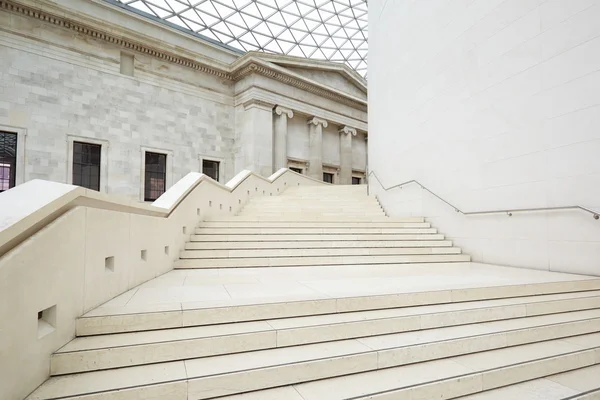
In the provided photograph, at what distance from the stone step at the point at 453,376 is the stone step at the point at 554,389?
0.06 metres

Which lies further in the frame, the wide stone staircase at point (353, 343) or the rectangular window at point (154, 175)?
the rectangular window at point (154, 175)

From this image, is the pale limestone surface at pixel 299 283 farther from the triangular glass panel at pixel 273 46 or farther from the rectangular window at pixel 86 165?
the triangular glass panel at pixel 273 46

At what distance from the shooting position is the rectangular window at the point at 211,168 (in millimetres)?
22392

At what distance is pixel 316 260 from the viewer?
7613mm

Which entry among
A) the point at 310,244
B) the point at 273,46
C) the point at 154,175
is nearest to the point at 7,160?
the point at 154,175

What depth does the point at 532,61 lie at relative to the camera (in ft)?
23.8

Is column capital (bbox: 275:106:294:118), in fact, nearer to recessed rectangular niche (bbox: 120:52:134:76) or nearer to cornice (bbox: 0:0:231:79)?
cornice (bbox: 0:0:231:79)

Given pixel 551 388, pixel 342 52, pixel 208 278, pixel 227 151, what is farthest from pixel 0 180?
pixel 342 52

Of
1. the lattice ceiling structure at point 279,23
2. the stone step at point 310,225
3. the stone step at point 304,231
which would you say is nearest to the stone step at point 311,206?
the stone step at point 310,225

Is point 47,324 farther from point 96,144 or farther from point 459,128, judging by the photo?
point 96,144

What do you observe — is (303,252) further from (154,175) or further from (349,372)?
(154,175)

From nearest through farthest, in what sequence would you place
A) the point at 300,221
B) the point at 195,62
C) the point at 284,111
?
the point at 300,221
the point at 195,62
the point at 284,111

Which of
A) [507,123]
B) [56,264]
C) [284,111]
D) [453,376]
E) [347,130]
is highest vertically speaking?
[284,111]

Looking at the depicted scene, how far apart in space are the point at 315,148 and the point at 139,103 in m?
13.2
